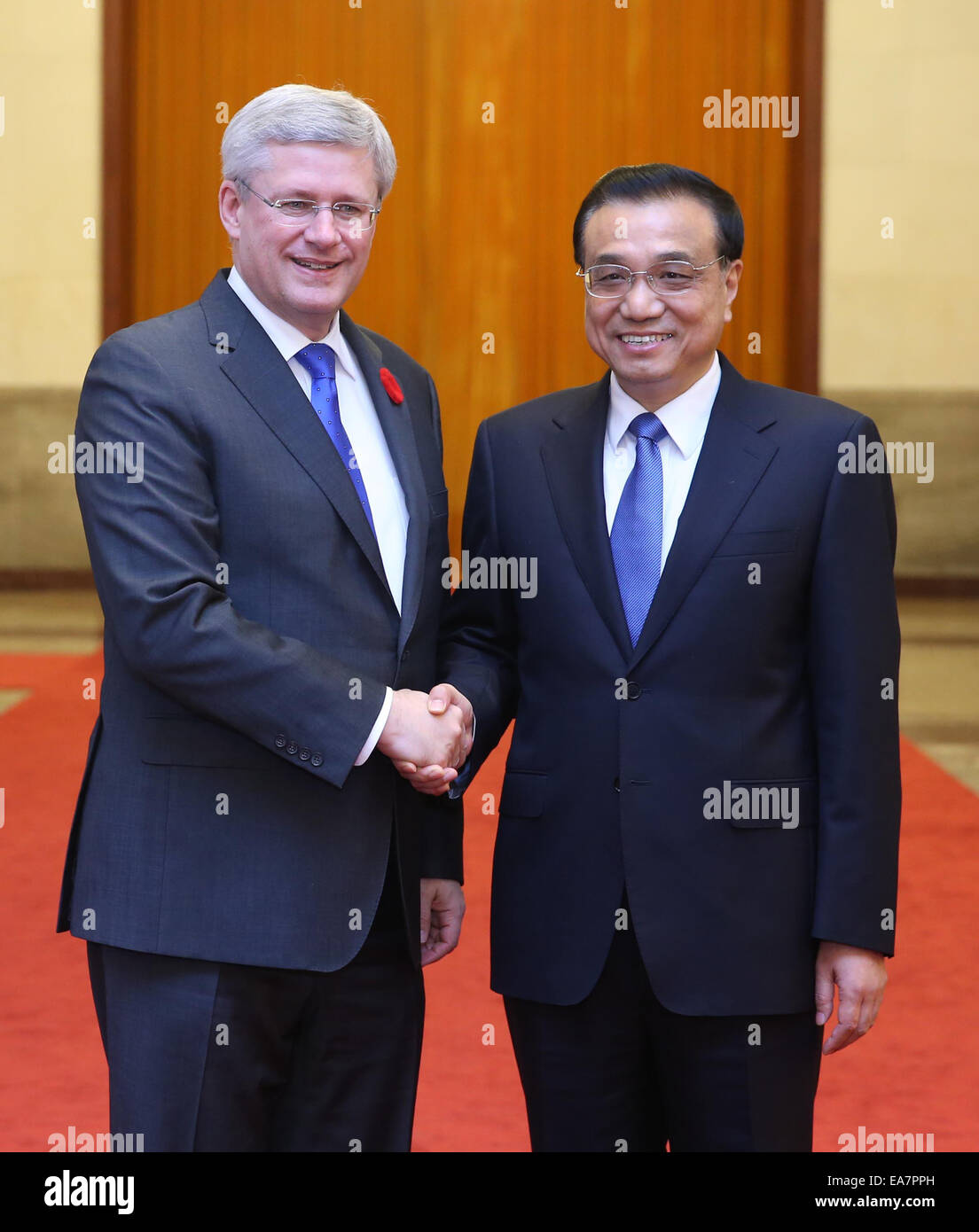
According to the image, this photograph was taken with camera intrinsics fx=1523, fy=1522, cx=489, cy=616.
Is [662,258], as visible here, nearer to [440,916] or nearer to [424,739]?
[424,739]

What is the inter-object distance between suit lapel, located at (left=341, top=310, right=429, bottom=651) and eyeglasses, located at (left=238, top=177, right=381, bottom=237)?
0.60 ft

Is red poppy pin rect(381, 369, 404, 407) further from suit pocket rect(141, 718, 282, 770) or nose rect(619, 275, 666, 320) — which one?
suit pocket rect(141, 718, 282, 770)

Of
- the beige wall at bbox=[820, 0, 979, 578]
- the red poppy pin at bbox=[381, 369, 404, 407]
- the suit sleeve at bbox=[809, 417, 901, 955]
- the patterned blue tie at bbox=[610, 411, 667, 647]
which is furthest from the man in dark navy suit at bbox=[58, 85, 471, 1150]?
the beige wall at bbox=[820, 0, 979, 578]

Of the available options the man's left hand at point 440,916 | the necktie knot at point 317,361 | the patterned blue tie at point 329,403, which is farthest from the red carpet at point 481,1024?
the necktie knot at point 317,361

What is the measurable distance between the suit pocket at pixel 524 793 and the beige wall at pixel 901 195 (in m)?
7.41

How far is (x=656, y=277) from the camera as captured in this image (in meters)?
2.03

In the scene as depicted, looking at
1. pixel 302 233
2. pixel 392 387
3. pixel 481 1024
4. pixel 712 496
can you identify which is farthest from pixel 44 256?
pixel 712 496

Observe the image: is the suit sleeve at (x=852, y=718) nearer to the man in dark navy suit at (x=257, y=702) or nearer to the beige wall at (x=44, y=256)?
the man in dark navy suit at (x=257, y=702)

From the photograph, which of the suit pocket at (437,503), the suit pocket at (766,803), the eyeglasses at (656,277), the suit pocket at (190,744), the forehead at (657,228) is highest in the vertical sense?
the forehead at (657,228)

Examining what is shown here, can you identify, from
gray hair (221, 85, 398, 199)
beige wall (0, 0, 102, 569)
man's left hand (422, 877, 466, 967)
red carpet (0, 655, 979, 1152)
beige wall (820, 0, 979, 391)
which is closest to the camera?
gray hair (221, 85, 398, 199)

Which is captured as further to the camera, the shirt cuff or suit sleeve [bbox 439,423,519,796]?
suit sleeve [bbox 439,423,519,796]

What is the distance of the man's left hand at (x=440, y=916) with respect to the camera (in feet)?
7.23

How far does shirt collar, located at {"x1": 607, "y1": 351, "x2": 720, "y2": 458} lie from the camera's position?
2.07 metres

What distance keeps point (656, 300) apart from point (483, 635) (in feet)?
1.74
